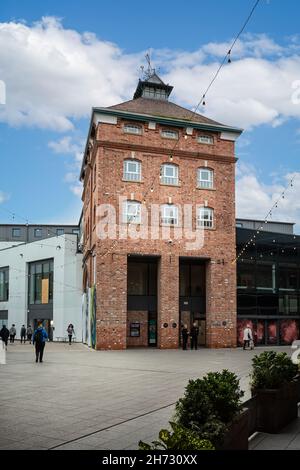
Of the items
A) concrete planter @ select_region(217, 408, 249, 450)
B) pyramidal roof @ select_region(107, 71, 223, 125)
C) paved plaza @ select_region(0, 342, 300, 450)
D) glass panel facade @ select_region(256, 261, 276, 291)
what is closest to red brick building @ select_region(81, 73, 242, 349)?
pyramidal roof @ select_region(107, 71, 223, 125)

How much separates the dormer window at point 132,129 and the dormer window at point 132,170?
5.69 ft

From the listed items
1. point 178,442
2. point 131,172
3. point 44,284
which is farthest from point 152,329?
point 178,442

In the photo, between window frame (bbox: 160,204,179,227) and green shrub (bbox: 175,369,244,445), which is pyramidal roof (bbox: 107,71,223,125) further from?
green shrub (bbox: 175,369,244,445)

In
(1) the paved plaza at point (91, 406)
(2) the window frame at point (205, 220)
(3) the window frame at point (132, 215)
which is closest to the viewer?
(1) the paved plaza at point (91, 406)

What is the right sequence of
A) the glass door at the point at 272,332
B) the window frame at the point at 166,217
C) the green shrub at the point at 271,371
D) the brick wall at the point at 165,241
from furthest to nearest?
the glass door at the point at 272,332 < the window frame at the point at 166,217 < the brick wall at the point at 165,241 < the green shrub at the point at 271,371

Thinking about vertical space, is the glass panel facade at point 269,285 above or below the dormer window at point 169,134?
below

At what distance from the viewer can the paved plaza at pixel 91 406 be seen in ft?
23.0

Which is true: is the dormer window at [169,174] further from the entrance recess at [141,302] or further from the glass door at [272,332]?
the glass door at [272,332]

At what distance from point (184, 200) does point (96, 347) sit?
992cm

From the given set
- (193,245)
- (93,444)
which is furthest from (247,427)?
(193,245)

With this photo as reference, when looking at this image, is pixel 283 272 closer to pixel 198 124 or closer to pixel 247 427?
pixel 198 124

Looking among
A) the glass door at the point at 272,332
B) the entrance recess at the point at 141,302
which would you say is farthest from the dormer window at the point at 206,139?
the glass door at the point at 272,332

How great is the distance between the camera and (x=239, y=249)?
3086 cm

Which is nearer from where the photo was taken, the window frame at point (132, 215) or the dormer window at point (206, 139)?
the window frame at point (132, 215)
